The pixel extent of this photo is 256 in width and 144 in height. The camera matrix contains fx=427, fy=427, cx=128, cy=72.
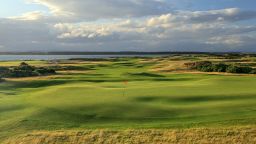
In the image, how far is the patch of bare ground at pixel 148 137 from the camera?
71.6 feet

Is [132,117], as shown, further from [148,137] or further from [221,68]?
[221,68]

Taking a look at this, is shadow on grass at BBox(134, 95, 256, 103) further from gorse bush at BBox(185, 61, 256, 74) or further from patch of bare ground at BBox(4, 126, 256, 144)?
gorse bush at BBox(185, 61, 256, 74)

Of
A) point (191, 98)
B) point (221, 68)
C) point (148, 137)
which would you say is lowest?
point (148, 137)

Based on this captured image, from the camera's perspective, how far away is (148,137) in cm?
2208

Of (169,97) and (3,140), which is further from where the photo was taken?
(169,97)

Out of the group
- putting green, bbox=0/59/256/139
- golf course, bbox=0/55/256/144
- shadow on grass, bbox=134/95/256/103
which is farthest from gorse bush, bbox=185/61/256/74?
shadow on grass, bbox=134/95/256/103

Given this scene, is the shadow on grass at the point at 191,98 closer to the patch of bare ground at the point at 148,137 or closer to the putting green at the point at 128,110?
the putting green at the point at 128,110

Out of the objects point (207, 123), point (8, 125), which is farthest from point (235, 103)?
point (8, 125)

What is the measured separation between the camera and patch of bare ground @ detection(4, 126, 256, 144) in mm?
21828

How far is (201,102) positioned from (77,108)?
837 centimetres

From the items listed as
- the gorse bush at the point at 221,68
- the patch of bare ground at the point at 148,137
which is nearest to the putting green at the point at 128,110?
the patch of bare ground at the point at 148,137

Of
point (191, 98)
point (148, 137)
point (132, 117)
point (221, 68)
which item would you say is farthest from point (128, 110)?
point (221, 68)

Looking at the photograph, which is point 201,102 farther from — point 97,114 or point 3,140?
point 3,140

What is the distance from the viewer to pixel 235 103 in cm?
2761
